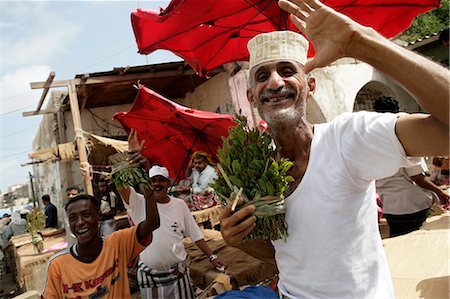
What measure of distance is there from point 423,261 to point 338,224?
1785 mm

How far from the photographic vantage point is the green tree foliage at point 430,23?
1450cm

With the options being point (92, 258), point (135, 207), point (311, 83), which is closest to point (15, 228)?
point (135, 207)

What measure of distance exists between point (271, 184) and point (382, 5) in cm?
300

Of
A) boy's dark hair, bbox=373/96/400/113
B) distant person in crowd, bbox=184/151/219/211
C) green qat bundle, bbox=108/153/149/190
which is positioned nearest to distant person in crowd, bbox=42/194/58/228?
distant person in crowd, bbox=184/151/219/211

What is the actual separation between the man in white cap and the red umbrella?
157cm

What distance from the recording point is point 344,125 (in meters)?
1.32

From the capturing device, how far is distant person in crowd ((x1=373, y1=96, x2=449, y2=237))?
326 cm

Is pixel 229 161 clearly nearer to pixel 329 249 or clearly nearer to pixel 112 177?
pixel 329 249

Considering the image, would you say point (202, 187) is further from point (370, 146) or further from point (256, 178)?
point (370, 146)

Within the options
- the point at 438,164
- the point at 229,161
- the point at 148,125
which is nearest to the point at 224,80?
the point at 148,125

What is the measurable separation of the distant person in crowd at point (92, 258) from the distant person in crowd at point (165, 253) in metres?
0.83

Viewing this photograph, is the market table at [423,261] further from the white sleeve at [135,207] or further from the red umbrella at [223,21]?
the white sleeve at [135,207]

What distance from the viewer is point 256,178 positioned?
1543 millimetres

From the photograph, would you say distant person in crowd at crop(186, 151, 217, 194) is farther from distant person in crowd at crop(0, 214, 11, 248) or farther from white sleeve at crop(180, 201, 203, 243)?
distant person in crowd at crop(0, 214, 11, 248)
